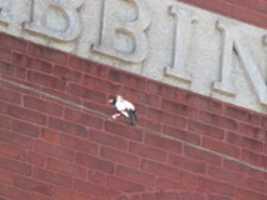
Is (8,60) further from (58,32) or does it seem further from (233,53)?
(233,53)

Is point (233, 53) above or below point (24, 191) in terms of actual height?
above

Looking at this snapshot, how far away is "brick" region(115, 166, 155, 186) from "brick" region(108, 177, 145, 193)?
0.03 meters

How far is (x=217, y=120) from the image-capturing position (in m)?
14.7

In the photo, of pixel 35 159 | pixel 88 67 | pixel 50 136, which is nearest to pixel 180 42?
pixel 88 67

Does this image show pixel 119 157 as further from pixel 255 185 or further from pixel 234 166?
pixel 255 185

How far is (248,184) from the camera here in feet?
47.6

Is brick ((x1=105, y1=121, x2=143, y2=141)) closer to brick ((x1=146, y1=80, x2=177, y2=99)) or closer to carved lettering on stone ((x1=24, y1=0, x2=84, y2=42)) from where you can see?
brick ((x1=146, y1=80, x2=177, y2=99))

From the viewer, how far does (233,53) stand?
14953mm

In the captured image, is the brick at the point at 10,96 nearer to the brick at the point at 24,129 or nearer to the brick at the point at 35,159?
the brick at the point at 24,129

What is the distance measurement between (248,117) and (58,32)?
59.5 inches

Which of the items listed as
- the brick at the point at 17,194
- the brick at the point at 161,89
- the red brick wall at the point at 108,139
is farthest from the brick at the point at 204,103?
the brick at the point at 17,194

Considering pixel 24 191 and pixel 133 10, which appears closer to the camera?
pixel 24 191

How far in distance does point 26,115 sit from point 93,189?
2.31ft

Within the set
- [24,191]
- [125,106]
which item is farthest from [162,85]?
[24,191]
